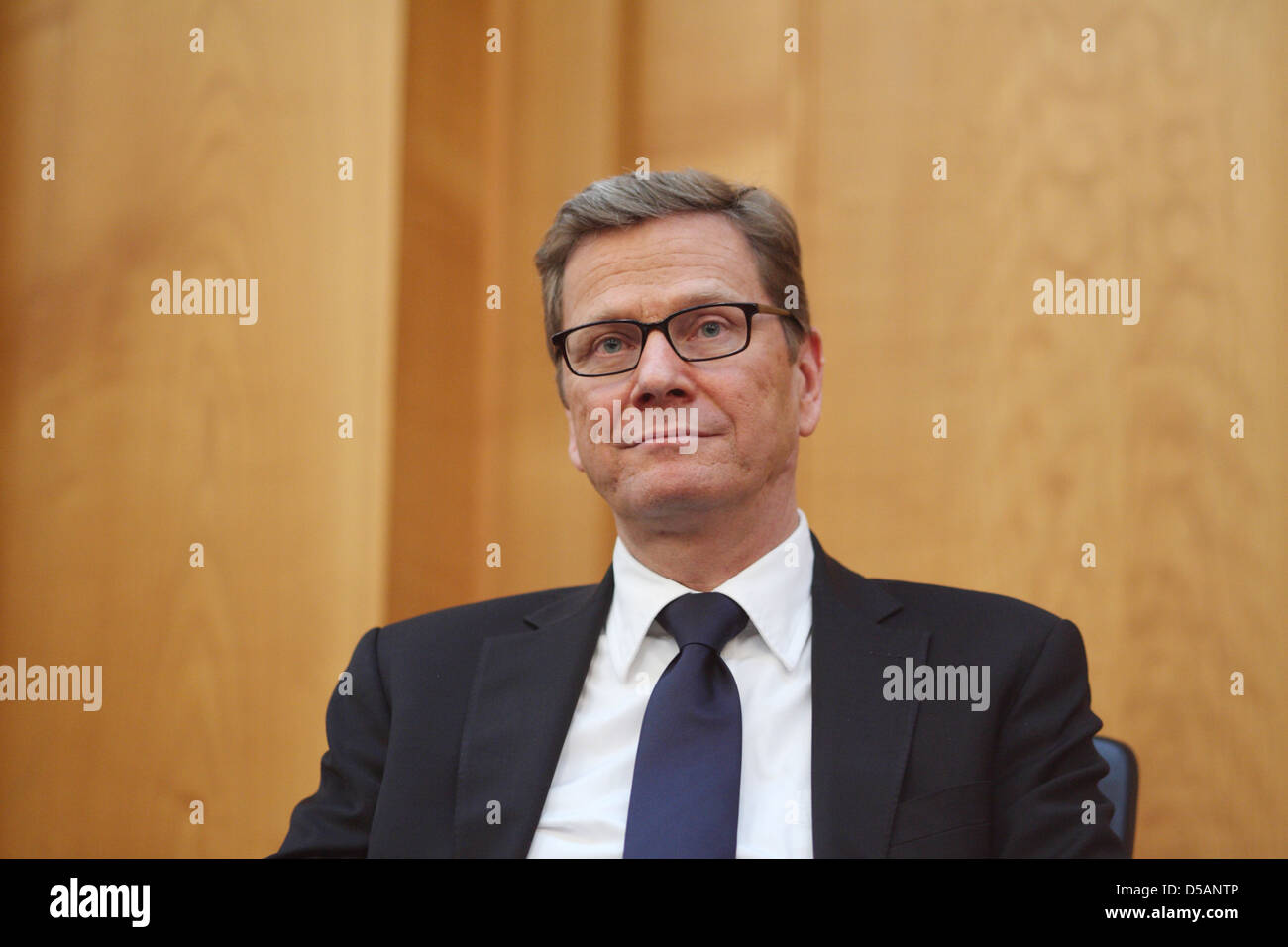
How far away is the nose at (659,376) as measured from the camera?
1.44 m

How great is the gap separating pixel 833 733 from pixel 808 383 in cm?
60

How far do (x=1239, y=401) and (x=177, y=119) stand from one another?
84.4 inches

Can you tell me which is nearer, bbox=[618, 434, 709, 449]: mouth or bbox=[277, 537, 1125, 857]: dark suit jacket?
bbox=[277, 537, 1125, 857]: dark suit jacket

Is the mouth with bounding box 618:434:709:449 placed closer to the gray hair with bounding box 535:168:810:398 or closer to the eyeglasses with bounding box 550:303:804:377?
the eyeglasses with bounding box 550:303:804:377

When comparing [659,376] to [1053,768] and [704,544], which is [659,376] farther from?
[1053,768]

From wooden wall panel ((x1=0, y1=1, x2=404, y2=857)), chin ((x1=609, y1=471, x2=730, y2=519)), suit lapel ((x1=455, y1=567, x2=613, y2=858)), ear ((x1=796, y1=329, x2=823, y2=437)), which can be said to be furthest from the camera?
wooden wall panel ((x1=0, y1=1, x2=404, y2=857))

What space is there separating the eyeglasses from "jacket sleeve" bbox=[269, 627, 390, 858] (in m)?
0.52

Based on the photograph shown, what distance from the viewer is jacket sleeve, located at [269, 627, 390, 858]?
1421 mm

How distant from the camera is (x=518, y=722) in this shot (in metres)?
1.40

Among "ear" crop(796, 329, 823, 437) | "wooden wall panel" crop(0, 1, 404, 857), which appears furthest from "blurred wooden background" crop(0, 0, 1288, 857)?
"ear" crop(796, 329, 823, 437)

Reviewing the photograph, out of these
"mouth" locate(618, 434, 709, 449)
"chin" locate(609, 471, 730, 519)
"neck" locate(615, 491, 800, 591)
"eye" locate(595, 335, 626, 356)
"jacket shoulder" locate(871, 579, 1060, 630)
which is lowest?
"jacket shoulder" locate(871, 579, 1060, 630)

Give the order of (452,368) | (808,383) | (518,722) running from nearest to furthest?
(518,722) → (808,383) → (452,368)

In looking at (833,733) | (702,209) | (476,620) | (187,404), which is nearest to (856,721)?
(833,733)

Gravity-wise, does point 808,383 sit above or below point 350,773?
above
